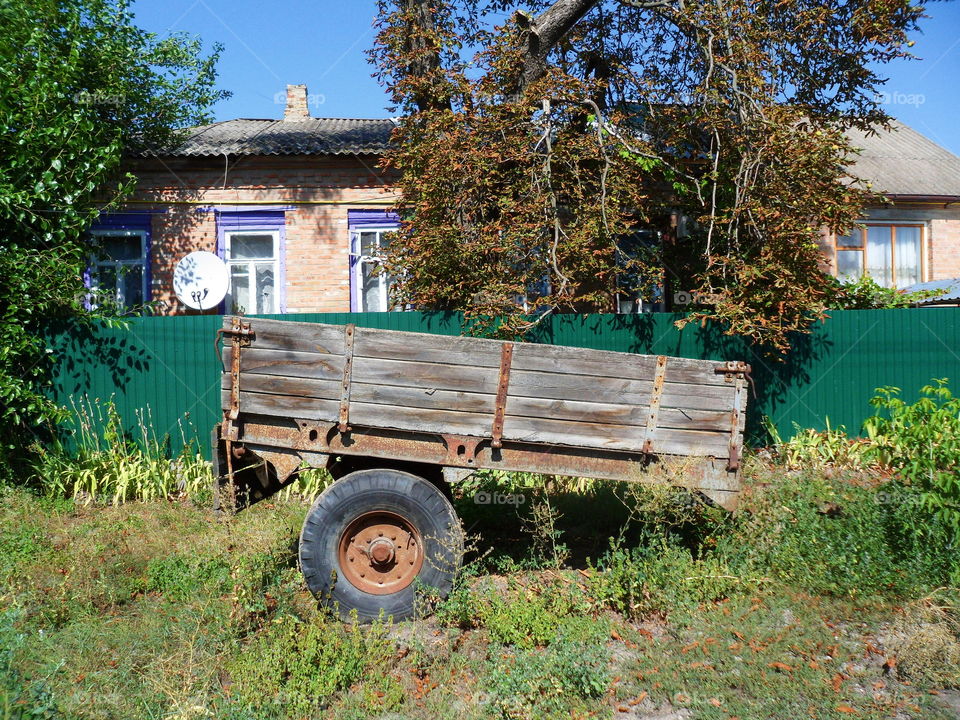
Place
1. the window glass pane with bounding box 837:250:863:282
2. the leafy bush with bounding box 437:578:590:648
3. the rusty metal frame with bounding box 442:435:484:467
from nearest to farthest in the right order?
the leafy bush with bounding box 437:578:590:648
the rusty metal frame with bounding box 442:435:484:467
the window glass pane with bounding box 837:250:863:282

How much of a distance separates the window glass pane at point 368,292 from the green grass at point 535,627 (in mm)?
6599

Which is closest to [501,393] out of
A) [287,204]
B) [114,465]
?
[114,465]

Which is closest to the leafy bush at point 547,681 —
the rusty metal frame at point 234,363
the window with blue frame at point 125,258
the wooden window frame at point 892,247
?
the rusty metal frame at point 234,363

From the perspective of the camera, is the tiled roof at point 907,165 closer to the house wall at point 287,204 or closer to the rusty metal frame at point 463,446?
the house wall at point 287,204

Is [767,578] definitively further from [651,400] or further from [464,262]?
[464,262]

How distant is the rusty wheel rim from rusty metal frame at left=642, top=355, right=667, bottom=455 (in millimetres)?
1689

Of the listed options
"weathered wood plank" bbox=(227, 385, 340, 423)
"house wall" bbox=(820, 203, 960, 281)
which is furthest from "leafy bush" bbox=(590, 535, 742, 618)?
"house wall" bbox=(820, 203, 960, 281)

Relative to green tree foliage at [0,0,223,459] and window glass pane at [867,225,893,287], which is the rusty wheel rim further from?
window glass pane at [867,225,893,287]

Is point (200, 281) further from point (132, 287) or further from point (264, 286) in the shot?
point (132, 287)

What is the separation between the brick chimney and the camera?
15852mm

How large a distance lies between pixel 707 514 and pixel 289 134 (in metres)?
11.1

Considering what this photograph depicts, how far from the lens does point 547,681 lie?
3.86m

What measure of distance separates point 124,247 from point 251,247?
2.09 meters

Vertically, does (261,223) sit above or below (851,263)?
above
